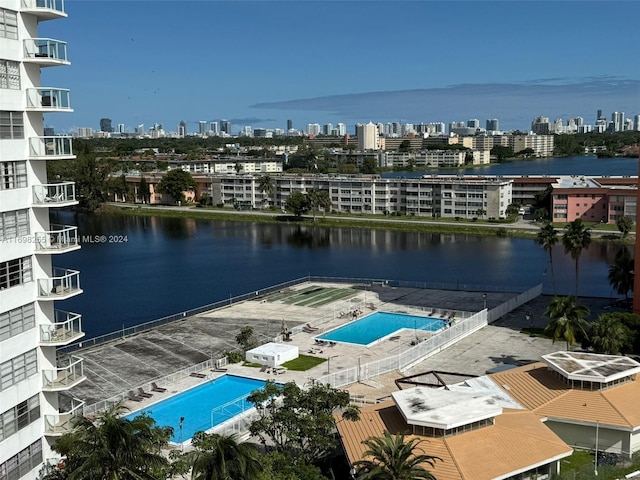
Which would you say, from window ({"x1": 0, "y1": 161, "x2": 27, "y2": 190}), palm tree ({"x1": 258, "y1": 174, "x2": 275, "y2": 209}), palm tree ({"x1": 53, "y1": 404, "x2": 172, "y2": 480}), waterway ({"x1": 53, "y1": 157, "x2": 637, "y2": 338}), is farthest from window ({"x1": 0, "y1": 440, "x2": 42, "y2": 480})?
palm tree ({"x1": 258, "y1": 174, "x2": 275, "y2": 209})

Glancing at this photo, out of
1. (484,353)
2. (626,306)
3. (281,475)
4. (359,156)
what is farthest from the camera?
(359,156)

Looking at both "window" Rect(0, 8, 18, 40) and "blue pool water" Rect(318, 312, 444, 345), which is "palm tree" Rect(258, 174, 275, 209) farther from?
"window" Rect(0, 8, 18, 40)

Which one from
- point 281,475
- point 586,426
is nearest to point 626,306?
point 586,426

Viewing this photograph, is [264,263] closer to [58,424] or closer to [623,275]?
[623,275]

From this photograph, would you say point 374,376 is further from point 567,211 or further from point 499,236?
point 567,211

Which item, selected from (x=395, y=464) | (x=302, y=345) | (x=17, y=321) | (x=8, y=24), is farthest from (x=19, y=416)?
(x=302, y=345)

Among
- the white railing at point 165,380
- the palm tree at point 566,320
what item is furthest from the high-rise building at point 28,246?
the palm tree at point 566,320

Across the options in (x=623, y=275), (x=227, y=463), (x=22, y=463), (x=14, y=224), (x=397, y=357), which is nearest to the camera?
(x=227, y=463)
